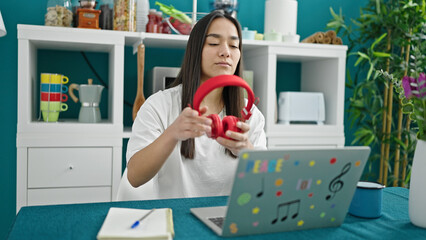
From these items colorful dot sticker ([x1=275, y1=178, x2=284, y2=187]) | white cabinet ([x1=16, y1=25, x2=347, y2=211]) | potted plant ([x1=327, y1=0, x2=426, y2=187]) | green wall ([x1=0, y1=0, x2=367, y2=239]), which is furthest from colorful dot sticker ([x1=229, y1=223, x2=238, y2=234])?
potted plant ([x1=327, y1=0, x2=426, y2=187])

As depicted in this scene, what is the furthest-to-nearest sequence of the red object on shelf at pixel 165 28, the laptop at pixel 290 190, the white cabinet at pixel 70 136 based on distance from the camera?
the red object on shelf at pixel 165 28 < the white cabinet at pixel 70 136 < the laptop at pixel 290 190

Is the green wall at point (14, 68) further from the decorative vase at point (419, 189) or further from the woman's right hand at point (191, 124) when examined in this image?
the decorative vase at point (419, 189)

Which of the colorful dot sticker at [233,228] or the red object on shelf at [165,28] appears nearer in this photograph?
the colorful dot sticker at [233,228]

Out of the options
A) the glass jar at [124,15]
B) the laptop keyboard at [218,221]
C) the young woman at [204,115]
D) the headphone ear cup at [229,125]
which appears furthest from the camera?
the glass jar at [124,15]

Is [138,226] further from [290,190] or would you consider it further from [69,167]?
[69,167]

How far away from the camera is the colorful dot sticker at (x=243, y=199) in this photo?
2.61 feet

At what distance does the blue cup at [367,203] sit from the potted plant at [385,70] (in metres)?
1.65

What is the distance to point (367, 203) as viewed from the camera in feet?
3.40

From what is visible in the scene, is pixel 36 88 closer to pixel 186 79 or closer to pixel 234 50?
pixel 186 79

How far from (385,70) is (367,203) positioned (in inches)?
74.9

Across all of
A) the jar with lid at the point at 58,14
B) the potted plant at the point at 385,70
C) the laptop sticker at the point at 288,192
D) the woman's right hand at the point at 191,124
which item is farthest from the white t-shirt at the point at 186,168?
the potted plant at the point at 385,70

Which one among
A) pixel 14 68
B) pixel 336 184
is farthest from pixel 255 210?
pixel 14 68

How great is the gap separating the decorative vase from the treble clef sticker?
224 mm

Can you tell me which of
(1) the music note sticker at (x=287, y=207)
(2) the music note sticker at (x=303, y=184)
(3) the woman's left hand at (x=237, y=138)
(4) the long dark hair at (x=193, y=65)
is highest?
(4) the long dark hair at (x=193, y=65)
